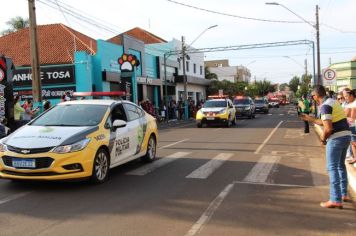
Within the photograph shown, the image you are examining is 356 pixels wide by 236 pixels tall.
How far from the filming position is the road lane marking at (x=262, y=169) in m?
9.15

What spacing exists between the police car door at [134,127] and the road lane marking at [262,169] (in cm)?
246

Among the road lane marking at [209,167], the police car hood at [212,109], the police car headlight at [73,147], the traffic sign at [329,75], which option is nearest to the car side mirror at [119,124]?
the police car headlight at [73,147]

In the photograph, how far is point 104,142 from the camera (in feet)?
28.0

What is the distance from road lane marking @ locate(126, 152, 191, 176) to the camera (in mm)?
9891

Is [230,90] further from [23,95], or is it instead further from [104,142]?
[104,142]

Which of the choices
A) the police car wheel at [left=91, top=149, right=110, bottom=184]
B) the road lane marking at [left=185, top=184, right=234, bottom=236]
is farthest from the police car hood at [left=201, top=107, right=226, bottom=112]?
the road lane marking at [left=185, top=184, right=234, bottom=236]

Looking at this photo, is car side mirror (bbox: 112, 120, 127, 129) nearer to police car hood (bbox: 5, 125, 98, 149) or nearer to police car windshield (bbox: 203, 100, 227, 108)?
police car hood (bbox: 5, 125, 98, 149)

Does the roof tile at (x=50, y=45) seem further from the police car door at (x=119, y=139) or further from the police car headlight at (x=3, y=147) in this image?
the police car headlight at (x=3, y=147)

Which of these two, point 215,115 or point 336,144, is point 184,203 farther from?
point 215,115

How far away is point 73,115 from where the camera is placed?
9102 millimetres

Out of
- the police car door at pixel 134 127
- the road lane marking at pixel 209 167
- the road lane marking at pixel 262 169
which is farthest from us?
the police car door at pixel 134 127

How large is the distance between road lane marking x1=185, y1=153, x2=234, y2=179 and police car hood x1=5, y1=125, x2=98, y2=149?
2322 mm

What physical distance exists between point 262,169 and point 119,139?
330 cm

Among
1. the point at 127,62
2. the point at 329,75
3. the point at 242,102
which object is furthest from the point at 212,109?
the point at 242,102
